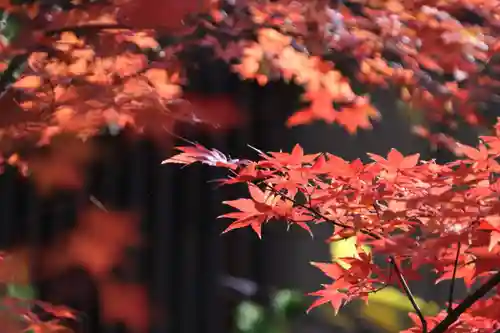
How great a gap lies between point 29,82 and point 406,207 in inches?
62.3

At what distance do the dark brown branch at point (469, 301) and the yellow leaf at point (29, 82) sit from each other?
1657 mm

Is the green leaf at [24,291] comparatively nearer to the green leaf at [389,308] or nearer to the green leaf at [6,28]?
the green leaf at [6,28]

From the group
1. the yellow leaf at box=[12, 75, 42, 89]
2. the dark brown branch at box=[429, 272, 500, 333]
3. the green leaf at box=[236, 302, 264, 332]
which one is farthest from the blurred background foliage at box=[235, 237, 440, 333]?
the dark brown branch at box=[429, 272, 500, 333]

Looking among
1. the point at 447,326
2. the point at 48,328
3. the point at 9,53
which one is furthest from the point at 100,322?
the point at 447,326

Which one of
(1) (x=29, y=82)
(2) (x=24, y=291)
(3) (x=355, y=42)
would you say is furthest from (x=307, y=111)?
(2) (x=24, y=291)

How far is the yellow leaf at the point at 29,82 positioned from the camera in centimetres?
247

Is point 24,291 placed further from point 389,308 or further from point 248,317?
point 389,308

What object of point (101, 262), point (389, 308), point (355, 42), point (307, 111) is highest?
point (355, 42)

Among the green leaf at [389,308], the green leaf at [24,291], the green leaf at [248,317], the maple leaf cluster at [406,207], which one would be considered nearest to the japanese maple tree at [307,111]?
the maple leaf cluster at [406,207]

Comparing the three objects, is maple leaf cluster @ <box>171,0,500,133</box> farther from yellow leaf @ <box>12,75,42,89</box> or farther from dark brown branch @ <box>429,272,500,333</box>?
dark brown branch @ <box>429,272,500,333</box>

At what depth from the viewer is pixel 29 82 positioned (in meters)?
2.52

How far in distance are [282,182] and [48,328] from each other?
4.95 feet

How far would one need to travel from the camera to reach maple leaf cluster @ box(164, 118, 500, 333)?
1.47 meters

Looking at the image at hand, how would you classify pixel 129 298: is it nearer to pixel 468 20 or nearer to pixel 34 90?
pixel 34 90
